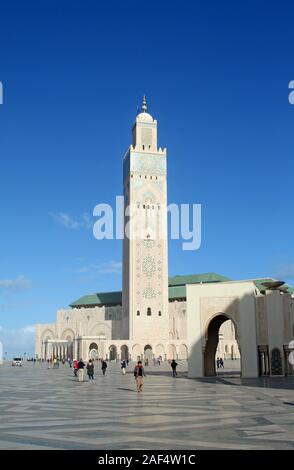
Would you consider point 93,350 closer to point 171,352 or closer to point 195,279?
point 171,352

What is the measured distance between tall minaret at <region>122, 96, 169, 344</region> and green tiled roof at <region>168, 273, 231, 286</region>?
1701cm

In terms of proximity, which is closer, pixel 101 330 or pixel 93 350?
pixel 93 350

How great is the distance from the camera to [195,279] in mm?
Result: 91000

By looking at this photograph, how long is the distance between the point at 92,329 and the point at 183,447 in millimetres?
80533

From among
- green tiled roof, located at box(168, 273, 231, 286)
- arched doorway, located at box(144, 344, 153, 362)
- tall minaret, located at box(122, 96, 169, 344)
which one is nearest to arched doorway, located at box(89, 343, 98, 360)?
tall minaret, located at box(122, 96, 169, 344)

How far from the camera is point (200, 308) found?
94.8ft

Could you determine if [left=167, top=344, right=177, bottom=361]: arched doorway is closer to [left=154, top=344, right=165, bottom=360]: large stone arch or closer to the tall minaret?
[left=154, top=344, right=165, bottom=360]: large stone arch

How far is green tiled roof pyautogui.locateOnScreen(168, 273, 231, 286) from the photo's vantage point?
89.6 metres

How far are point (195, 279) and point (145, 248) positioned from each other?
66.0ft

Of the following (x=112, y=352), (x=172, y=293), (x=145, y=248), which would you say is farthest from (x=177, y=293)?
(x=112, y=352)

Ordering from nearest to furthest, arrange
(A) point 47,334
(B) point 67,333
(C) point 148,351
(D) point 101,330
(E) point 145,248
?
(C) point 148,351 → (E) point 145,248 → (D) point 101,330 → (B) point 67,333 → (A) point 47,334

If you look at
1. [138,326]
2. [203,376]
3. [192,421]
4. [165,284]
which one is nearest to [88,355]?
[138,326]

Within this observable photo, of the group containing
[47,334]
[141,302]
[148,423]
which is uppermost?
[141,302]

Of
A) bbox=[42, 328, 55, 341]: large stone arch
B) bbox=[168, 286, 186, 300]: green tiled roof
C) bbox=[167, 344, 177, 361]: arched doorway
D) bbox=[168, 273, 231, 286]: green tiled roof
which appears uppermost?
bbox=[168, 273, 231, 286]: green tiled roof
